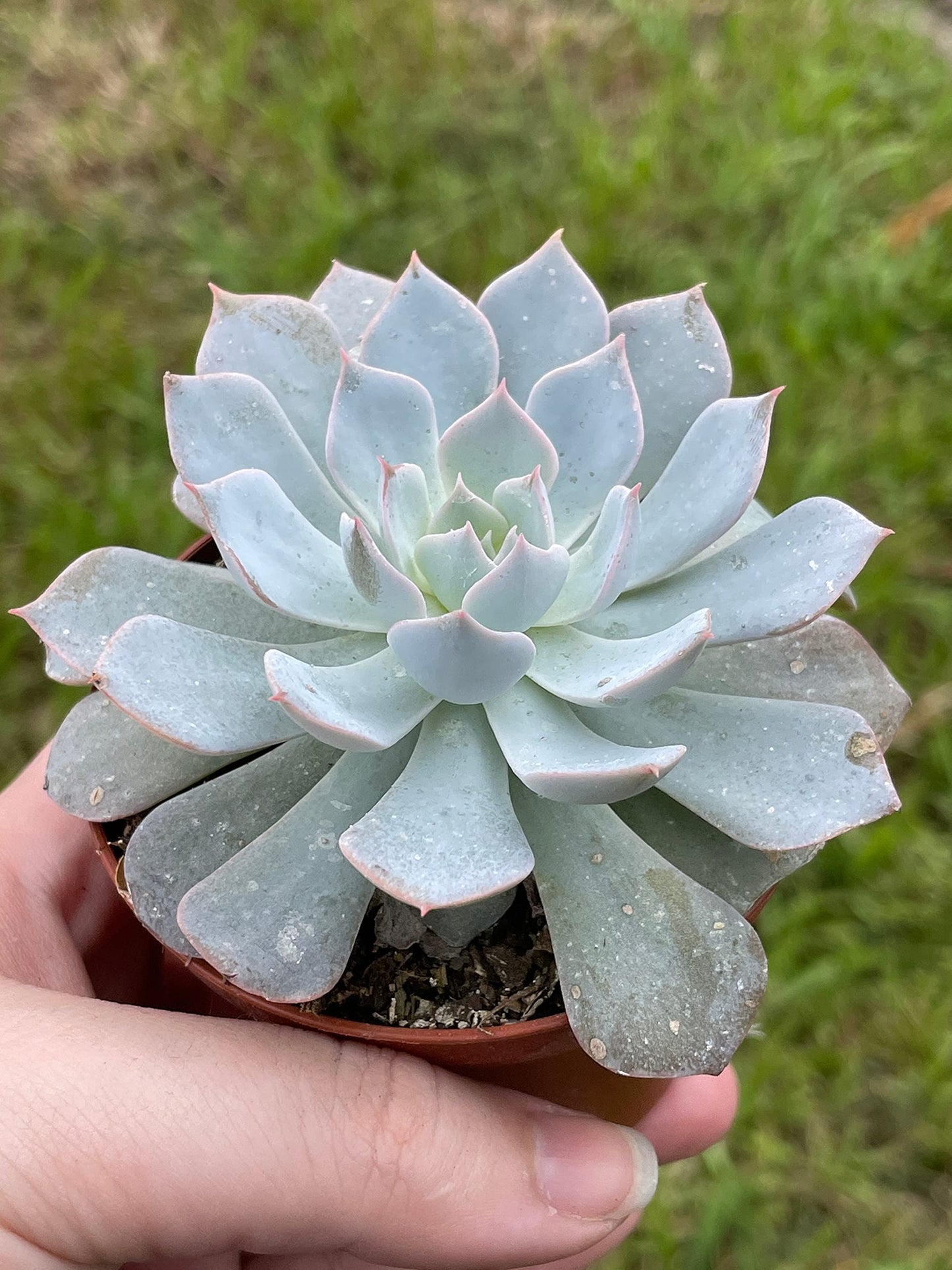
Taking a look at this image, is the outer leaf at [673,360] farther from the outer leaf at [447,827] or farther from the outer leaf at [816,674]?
the outer leaf at [447,827]

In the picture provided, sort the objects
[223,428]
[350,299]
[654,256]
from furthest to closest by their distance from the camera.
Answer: [654,256] < [350,299] < [223,428]

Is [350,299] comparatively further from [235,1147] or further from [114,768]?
[235,1147]

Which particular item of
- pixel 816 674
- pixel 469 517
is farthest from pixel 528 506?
pixel 816 674

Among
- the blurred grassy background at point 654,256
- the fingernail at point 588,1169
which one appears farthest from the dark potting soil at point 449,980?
the blurred grassy background at point 654,256

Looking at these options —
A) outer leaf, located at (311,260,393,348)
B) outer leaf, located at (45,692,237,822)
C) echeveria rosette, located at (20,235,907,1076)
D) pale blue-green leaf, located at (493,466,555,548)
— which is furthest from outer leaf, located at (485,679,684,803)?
A: outer leaf, located at (311,260,393,348)

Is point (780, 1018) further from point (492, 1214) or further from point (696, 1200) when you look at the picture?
point (492, 1214)

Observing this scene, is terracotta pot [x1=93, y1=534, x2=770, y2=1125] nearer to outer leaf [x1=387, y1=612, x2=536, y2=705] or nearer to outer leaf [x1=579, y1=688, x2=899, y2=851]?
outer leaf [x1=579, y1=688, x2=899, y2=851]
